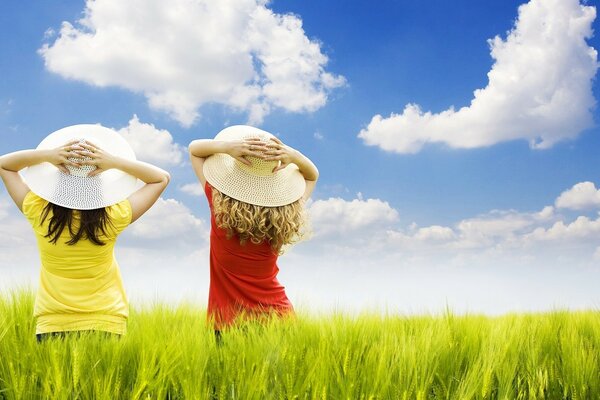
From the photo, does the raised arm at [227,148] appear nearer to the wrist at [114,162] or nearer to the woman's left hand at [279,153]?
the woman's left hand at [279,153]

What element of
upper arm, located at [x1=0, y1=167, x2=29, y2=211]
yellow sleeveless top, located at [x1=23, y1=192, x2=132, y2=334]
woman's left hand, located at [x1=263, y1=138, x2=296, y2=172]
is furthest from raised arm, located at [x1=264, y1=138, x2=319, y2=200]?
upper arm, located at [x1=0, y1=167, x2=29, y2=211]

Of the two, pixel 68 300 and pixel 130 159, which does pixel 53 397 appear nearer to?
pixel 68 300

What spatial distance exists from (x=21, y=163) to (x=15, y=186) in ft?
0.47

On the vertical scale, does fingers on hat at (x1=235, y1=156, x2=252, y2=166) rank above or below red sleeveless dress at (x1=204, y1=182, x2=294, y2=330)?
above

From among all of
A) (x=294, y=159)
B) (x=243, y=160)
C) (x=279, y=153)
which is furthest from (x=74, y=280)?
(x=294, y=159)

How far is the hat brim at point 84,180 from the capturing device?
307cm

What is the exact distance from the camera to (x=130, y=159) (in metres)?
3.31

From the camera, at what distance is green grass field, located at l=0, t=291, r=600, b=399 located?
2.14 m

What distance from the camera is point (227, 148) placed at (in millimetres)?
3473

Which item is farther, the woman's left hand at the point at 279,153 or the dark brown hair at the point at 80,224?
the woman's left hand at the point at 279,153

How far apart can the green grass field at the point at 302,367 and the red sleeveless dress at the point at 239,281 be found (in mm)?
427

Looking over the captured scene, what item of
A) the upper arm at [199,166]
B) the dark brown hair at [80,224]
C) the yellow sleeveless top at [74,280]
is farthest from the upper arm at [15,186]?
the upper arm at [199,166]

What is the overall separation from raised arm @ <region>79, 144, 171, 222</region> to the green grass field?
80cm

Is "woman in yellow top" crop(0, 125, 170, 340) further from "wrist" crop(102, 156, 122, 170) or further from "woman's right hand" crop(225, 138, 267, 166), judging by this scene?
"woman's right hand" crop(225, 138, 267, 166)
